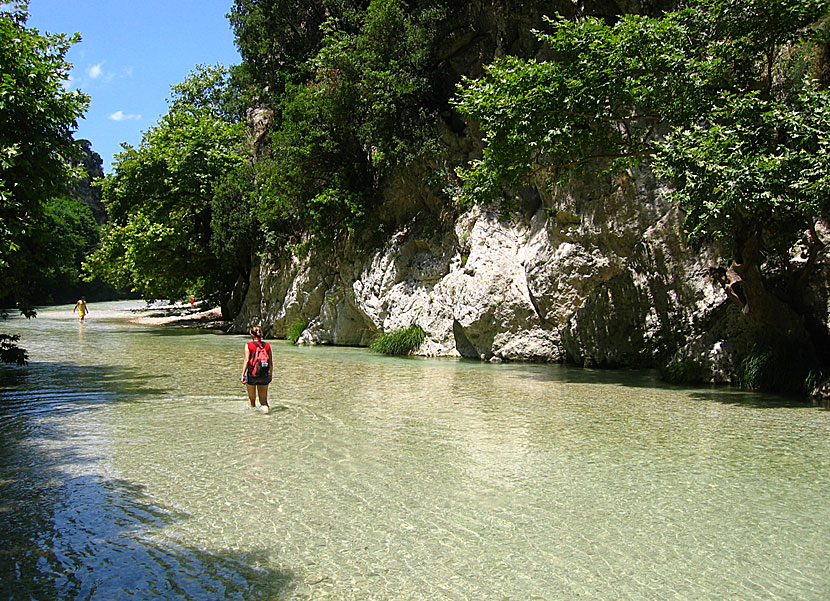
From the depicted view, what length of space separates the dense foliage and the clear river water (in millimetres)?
2635

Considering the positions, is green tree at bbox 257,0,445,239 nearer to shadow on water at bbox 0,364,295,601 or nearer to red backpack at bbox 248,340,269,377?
red backpack at bbox 248,340,269,377

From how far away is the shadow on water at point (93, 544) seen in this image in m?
4.26

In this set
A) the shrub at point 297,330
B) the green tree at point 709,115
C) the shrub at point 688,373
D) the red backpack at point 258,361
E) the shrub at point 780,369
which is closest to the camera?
the green tree at point 709,115

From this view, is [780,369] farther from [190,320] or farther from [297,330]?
[190,320]

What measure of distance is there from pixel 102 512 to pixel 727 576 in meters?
5.03

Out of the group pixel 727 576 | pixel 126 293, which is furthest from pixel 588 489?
pixel 126 293

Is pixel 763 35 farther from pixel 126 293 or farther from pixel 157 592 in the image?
pixel 126 293

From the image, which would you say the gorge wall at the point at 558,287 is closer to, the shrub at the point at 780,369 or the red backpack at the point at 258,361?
the shrub at the point at 780,369

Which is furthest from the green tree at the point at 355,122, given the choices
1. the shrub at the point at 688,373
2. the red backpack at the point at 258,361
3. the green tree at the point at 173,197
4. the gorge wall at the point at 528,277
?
the red backpack at the point at 258,361

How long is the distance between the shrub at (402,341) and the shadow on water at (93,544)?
1357 centimetres

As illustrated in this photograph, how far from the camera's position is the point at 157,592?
4230mm

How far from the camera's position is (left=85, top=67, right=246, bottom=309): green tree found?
29.6m

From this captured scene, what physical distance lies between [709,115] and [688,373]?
5685mm

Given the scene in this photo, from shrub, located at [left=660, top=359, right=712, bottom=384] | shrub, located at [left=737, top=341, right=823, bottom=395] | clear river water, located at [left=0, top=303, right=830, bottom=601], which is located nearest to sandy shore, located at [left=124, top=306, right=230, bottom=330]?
clear river water, located at [left=0, top=303, right=830, bottom=601]
